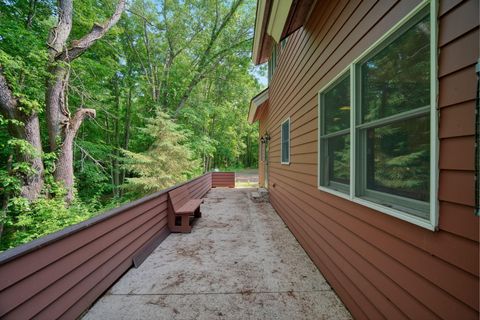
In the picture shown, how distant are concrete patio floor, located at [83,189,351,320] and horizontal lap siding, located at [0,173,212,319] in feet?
0.58

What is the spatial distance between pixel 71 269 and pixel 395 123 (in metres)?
2.80

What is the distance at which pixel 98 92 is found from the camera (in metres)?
9.43

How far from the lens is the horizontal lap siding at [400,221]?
1010 mm

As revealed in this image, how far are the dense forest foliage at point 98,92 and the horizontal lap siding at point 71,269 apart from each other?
4.17m

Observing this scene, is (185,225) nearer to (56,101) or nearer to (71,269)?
(71,269)

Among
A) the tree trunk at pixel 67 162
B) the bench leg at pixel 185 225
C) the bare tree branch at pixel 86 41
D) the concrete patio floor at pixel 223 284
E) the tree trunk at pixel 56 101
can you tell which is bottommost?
the concrete patio floor at pixel 223 284

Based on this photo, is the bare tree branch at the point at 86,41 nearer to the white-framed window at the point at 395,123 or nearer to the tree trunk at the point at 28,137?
the tree trunk at the point at 28,137

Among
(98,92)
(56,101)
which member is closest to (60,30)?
(56,101)

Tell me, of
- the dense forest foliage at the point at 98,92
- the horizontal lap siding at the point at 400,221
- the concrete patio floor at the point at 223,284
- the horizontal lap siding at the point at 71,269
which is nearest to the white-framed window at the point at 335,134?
the horizontal lap siding at the point at 400,221

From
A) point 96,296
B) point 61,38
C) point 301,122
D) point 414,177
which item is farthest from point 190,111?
point 414,177

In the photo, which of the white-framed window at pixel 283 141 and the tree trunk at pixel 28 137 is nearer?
the white-framed window at pixel 283 141

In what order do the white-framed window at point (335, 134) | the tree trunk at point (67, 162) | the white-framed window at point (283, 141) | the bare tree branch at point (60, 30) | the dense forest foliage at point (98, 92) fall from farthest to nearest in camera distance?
the tree trunk at point (67, 162)
the bare tree branch at point (60, 30)
the dense forest foliage at point (98, 92)
the white-framed window at point (283, 141)
the white-framed window at point (335, 134)

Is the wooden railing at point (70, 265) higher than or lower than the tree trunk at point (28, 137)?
lower

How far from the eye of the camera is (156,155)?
9.30m
